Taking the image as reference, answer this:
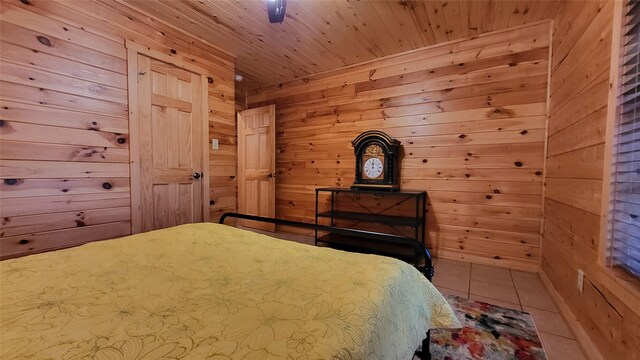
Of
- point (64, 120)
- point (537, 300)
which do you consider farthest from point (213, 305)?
point (537, 300)

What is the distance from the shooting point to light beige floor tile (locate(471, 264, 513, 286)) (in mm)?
2382

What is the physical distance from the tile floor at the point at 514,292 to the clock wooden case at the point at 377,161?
1063 millimetres

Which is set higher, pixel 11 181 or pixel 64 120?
pixel 64 120

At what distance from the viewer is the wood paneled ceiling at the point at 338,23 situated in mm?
2299

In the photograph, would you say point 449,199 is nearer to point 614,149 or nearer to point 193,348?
point 614,149

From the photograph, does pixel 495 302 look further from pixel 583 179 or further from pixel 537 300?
pixel 583 179

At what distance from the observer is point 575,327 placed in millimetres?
1594

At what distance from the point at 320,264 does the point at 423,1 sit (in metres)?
2.38

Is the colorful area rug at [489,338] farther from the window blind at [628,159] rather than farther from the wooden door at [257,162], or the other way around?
the wooden door at [257,162]

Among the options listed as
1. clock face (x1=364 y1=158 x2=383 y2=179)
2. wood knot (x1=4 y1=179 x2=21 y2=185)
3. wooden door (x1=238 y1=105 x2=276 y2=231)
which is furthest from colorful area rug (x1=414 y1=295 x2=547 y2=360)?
wooden door (x1=238 y1=105 x2=276 y2=231)

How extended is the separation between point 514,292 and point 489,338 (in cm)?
85

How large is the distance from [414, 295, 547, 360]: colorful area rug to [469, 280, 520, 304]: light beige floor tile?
0.22 meters

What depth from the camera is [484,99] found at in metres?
2.75

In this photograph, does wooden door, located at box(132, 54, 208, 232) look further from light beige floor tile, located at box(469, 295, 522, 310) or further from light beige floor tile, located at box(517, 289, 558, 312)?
light beige floor tile, located at box(517, 289, 558, 312)
